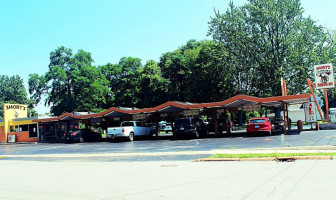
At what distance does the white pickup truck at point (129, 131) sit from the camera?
2877 centimetres

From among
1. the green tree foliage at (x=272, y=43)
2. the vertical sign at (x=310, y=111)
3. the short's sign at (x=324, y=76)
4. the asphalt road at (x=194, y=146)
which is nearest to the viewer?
the asphalt road at (x=194, y=146)

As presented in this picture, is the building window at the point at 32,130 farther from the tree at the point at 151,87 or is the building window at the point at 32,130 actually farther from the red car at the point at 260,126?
the red car at the point at 260,126

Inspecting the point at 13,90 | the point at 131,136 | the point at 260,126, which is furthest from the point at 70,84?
the point at 13,90

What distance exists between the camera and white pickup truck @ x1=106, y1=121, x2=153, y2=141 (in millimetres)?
28769

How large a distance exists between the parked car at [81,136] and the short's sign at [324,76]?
25.2 m

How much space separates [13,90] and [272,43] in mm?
84843

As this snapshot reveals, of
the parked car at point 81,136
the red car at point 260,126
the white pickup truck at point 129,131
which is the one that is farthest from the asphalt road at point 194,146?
the parked car at point 81,136

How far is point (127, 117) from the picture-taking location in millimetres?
36812

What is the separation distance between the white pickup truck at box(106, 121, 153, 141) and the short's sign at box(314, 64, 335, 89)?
1871 cm
